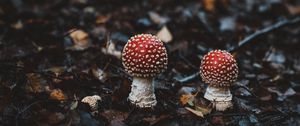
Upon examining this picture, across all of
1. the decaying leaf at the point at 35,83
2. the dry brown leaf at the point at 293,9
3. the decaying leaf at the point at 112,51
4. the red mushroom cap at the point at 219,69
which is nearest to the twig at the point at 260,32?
the dry brown leaf at the point at 293,9

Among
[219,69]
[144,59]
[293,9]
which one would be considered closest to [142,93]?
[144,59]

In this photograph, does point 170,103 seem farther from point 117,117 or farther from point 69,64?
point 69,64

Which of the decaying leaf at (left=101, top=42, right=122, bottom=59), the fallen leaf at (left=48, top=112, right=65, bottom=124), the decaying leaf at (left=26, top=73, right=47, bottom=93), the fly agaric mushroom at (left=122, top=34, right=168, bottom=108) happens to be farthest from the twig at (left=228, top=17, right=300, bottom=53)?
the fallen leaf at (left=48, top=112, right=65, bottom=124)

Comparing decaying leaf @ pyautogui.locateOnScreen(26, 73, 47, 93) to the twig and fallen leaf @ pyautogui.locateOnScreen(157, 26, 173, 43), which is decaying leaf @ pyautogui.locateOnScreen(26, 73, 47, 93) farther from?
the twig

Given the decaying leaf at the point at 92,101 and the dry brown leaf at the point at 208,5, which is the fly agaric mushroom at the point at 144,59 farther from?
the dry brown leaf at the point at 208,5

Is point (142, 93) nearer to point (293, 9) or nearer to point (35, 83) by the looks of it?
point (35, 83)
